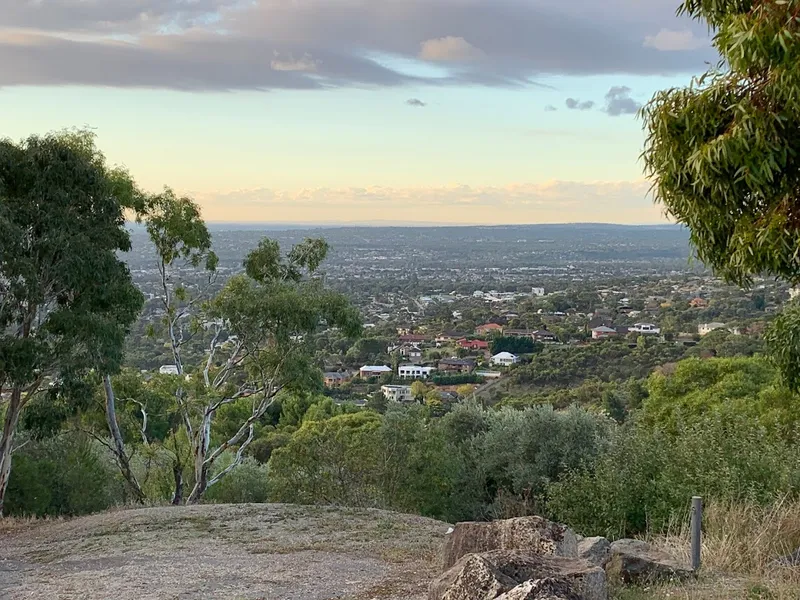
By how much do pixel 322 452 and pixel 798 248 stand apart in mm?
12954

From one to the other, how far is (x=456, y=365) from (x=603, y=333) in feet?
44.6

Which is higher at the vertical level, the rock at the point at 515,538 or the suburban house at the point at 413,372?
the rock at the point at 515,538

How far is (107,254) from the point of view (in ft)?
43.8

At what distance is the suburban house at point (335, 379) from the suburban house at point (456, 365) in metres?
5.86

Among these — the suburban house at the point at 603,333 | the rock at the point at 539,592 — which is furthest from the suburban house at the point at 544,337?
the rock at the point at 539,592

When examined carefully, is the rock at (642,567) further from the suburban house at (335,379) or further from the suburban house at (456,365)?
the suburban house at (456,365)

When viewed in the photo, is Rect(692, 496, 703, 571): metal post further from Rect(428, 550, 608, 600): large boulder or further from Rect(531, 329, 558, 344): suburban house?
Rect(531, 329, 558, 344): suburban house

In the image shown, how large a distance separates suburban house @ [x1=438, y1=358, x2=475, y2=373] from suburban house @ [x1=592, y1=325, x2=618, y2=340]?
10359mm

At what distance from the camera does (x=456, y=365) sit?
49.4 meters

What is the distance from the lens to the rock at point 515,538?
22.2ft

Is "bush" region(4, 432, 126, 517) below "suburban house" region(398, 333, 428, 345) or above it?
above

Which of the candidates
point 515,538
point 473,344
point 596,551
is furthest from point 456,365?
point 515,538

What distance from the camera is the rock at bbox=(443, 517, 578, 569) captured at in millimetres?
6758

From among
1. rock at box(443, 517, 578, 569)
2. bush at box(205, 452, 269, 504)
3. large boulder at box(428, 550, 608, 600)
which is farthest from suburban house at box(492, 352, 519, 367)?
large boulder at box(428, 550, 608, 600)
